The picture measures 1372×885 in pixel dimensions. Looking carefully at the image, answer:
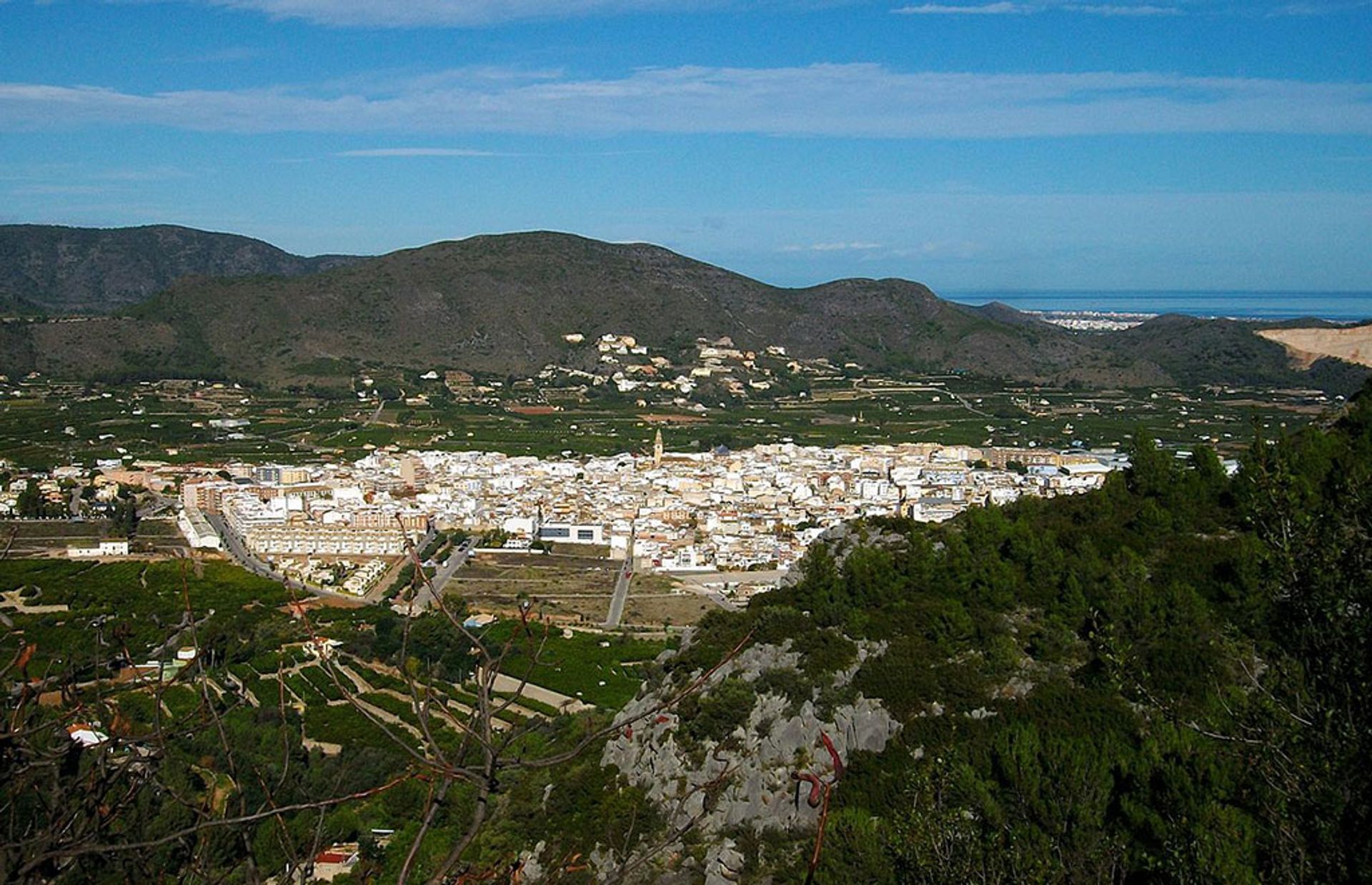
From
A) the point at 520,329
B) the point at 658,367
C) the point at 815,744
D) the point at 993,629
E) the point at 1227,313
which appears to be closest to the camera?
the point at 815,744

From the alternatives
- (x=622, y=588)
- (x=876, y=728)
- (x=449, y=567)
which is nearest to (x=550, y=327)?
(x=449, y=567)

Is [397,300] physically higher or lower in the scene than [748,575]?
higher

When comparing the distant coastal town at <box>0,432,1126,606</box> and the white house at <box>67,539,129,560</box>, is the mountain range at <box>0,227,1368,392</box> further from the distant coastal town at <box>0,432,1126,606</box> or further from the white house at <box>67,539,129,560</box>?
the white house at <box>67,539,129,560</box>

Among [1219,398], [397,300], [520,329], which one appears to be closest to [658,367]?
[520,329]

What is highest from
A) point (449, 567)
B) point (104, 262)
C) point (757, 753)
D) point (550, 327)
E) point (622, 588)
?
point (104, 262)

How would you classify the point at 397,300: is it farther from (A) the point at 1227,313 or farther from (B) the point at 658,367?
(A) the point at 1227,313

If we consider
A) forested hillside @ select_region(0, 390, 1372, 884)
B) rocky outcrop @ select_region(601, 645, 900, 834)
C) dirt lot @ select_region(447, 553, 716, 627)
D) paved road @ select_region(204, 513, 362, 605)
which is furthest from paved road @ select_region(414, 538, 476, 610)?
rocky outcrop @ select_region(601, 645, 900, 834)

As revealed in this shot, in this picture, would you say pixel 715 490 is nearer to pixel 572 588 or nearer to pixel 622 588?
pixel 622 588

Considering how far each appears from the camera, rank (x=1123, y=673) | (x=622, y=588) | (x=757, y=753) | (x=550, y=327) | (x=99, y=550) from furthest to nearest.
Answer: (x=550, y=327) < (x=99, y=550) < (x=622, y=588) < (x=757, y=753) < (x=1123, y=673)
